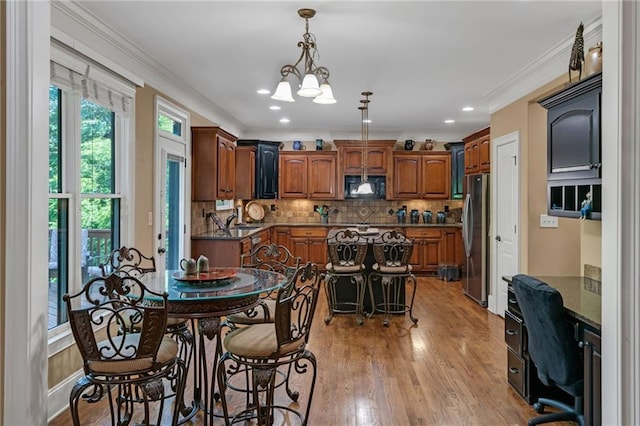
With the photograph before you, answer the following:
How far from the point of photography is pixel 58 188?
3.07m

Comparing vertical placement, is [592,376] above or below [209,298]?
below

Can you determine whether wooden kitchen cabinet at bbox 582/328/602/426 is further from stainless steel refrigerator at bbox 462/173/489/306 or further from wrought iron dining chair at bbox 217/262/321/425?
stainless steel refrigerator at bbox 462/173/489/306

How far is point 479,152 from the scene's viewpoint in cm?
605

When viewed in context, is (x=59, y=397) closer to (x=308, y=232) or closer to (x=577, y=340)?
(x=577, y=340)

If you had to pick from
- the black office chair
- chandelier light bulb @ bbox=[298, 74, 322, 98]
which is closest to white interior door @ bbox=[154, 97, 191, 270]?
chandelier light bulb @ bbox=[298, 74, 322, 98]

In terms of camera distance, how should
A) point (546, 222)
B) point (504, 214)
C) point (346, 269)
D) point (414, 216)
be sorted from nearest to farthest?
1. point (546, 222)
2. point (346, 269)
3. point (504, 214)
4. point (414, 216)

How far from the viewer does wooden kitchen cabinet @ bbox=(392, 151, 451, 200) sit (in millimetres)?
8273

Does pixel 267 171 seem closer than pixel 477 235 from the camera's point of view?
No

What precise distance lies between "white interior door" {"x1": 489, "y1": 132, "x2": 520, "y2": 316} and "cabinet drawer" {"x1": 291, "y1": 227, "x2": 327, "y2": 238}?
3.34 m

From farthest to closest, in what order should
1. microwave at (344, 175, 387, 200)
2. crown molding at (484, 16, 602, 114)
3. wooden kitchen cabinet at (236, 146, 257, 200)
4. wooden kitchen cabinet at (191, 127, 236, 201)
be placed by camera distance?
microwave at (344, 175, 387, 200) < wooden kitchen cabinet at (236, 146, 257, 200) < wooden kitchen cabinet at (191, 127, 236, 201) < crown molding at (484, 16, 602, 114)

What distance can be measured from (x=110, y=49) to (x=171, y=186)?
1.76 meters

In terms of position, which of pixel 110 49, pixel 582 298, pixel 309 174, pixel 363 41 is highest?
pixel 363 41

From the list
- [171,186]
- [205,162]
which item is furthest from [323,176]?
[171,186]
